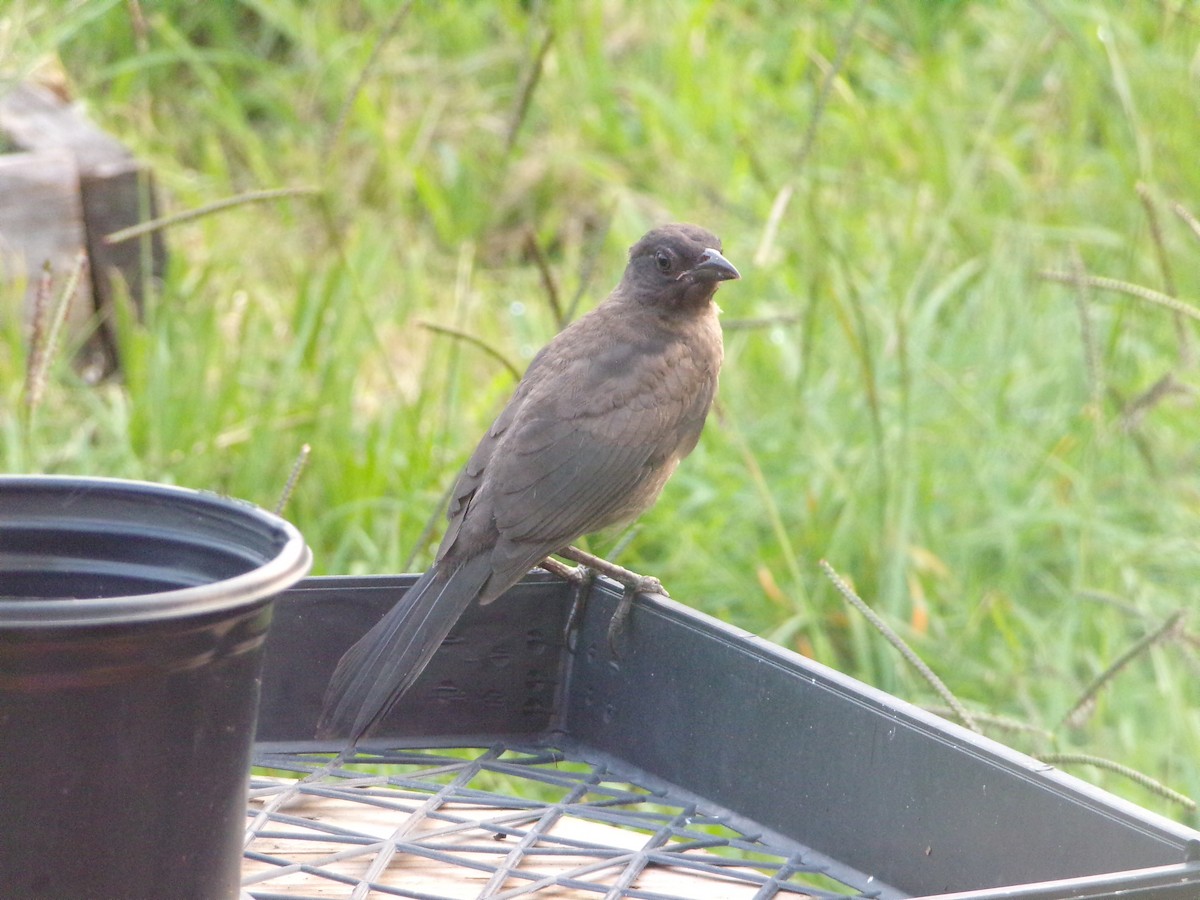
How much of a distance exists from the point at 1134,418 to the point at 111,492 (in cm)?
219

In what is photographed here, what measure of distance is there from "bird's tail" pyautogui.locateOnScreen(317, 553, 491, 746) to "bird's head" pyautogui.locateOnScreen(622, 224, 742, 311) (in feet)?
4.68

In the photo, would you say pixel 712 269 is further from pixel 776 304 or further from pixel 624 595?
pixel 776 304

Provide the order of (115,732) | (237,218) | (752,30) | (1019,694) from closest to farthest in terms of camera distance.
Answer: (115,732), (1019,694), (237,218), (752,30)

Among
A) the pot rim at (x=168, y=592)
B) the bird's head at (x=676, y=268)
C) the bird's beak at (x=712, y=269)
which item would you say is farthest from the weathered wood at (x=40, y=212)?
the pot rim at (x=168, y=592)

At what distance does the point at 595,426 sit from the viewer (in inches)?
129

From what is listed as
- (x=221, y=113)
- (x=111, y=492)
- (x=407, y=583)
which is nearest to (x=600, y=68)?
(x=221, y=113)

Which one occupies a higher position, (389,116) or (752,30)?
(752,30)

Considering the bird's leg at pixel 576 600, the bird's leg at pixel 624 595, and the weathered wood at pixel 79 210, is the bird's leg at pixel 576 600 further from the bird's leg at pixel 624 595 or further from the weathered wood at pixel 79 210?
the weathered wood at pixel 79 210

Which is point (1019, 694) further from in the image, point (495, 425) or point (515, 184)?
point (515, 184)

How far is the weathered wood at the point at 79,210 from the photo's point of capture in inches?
195

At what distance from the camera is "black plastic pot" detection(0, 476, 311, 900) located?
4.11 ft

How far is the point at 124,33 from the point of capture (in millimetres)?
7164

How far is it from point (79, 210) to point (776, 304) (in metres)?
2.36

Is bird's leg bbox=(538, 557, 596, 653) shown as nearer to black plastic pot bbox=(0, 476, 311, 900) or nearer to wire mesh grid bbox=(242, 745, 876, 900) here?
wire mesh grid bbox=(242, 745, 876, 900)
